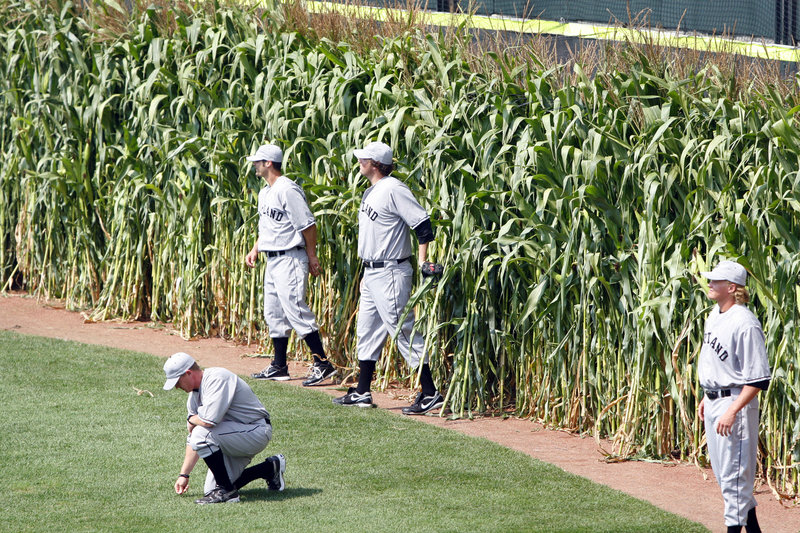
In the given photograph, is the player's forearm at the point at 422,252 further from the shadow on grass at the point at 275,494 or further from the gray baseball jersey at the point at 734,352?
the gray baseball jersey at the point at 734,352

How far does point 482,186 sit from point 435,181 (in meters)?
0.43

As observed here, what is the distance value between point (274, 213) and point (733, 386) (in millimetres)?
4566

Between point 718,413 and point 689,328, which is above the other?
point 689,328

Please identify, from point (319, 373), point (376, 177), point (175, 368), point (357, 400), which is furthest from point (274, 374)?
point (175, 368)

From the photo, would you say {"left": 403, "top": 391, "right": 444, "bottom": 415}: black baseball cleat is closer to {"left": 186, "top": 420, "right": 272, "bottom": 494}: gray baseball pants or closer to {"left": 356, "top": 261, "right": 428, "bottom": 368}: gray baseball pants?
{"left": 356, "top": 261, "right": 428, "bottom": 368}: gray baseball pants

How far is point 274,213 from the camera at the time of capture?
884 centimetres

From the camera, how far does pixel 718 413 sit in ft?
17.9

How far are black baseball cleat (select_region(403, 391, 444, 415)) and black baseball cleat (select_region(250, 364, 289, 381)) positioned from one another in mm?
1455

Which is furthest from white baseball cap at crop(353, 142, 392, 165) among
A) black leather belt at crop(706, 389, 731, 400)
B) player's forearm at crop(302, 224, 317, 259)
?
black leather belt at crop(706, 389, 731, 400)

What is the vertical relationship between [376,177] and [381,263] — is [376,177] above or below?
above

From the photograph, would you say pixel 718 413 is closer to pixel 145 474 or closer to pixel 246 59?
pixel 145 474

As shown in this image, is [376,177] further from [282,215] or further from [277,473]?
[277,473]

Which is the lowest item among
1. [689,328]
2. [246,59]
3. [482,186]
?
[689,328]

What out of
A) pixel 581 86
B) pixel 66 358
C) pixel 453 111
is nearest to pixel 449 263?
pixel 453 111
